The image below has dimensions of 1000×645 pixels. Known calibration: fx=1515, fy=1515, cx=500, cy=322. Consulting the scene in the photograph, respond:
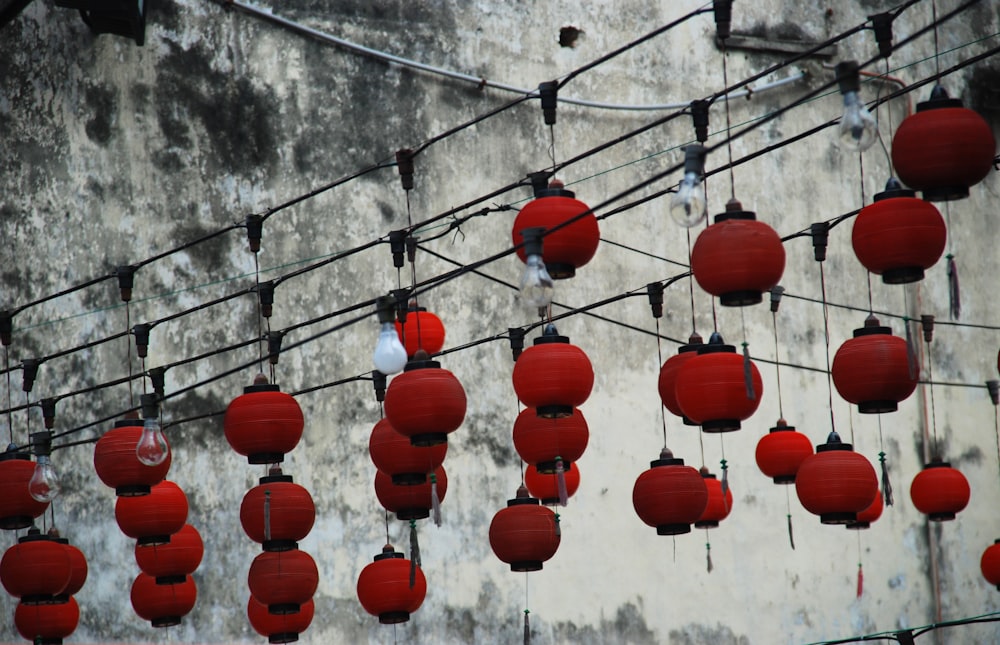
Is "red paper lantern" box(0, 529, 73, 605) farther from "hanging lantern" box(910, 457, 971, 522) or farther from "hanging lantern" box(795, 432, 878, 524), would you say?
"hanging lantern" box(910, 457, 971, 522)

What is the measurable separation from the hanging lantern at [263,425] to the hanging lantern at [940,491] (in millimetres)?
3572

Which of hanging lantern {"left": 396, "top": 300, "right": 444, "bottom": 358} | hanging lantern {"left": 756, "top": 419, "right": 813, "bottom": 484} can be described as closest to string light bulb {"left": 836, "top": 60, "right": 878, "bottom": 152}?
hanging lantern {"left": 756, "top": 419, "right": 813, "bottom": 484}

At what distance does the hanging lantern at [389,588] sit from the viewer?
644cm

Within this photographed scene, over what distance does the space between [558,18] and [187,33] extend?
2.46 m

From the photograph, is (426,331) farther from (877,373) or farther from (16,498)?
(877,373)

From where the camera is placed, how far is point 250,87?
932 cm

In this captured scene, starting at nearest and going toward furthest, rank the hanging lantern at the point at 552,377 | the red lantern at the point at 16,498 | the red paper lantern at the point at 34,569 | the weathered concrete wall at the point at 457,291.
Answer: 1. the hanging lantern at the point at 552,377
2. the red lantern at the point at 16,498
3. the red paper lantern at the point at 34,569
4. the weathered concrete wall at the point at 457,291

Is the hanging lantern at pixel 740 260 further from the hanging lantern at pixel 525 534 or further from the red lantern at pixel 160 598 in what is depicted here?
the red lantern at pixel 160 598

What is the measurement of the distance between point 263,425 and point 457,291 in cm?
391

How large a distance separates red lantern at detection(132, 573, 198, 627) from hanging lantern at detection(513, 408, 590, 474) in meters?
2.06

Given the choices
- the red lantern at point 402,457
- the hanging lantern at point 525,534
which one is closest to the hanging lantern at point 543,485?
the hanging lantern at point 525,534

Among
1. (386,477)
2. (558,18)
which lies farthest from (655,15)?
(386,477)

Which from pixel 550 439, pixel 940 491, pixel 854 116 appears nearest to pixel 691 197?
pixel 854 116

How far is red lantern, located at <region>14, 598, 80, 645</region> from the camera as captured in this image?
7090 mm
